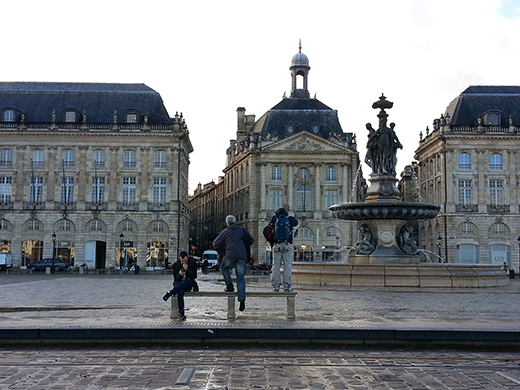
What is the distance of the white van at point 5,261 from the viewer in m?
61.7

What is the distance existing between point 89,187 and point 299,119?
2352 cm

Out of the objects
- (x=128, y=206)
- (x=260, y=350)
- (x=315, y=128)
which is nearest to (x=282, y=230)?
(x=260, y=350)

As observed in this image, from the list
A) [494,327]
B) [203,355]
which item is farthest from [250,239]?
[494,327]

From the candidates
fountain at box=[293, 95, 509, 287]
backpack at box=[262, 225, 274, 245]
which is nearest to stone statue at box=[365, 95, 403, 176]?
fountain at box=[293, 95, 509, 287]

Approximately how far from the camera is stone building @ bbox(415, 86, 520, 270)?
67312 millimetres

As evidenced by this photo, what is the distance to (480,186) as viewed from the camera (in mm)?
67875

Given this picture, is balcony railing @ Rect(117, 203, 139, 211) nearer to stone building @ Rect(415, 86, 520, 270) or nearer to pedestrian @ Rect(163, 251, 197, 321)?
stone building @ Rect(415, 86, 520, 270)

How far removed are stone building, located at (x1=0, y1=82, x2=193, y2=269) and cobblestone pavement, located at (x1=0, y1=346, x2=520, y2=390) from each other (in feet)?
189

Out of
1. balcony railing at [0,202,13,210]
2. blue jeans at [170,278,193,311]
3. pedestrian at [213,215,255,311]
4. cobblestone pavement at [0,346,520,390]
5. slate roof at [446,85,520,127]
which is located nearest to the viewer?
cobblestone pavement at [0,346,520,390]

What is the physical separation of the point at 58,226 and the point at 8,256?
522 centimetres

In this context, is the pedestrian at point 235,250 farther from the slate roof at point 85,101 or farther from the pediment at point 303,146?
the pediment at point 303,146

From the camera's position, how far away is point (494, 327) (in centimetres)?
1141

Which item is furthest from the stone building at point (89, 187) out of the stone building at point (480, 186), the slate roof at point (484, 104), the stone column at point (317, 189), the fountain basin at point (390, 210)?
the fountain basin at point (390, 210)

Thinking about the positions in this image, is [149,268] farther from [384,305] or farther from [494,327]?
[494,327]
